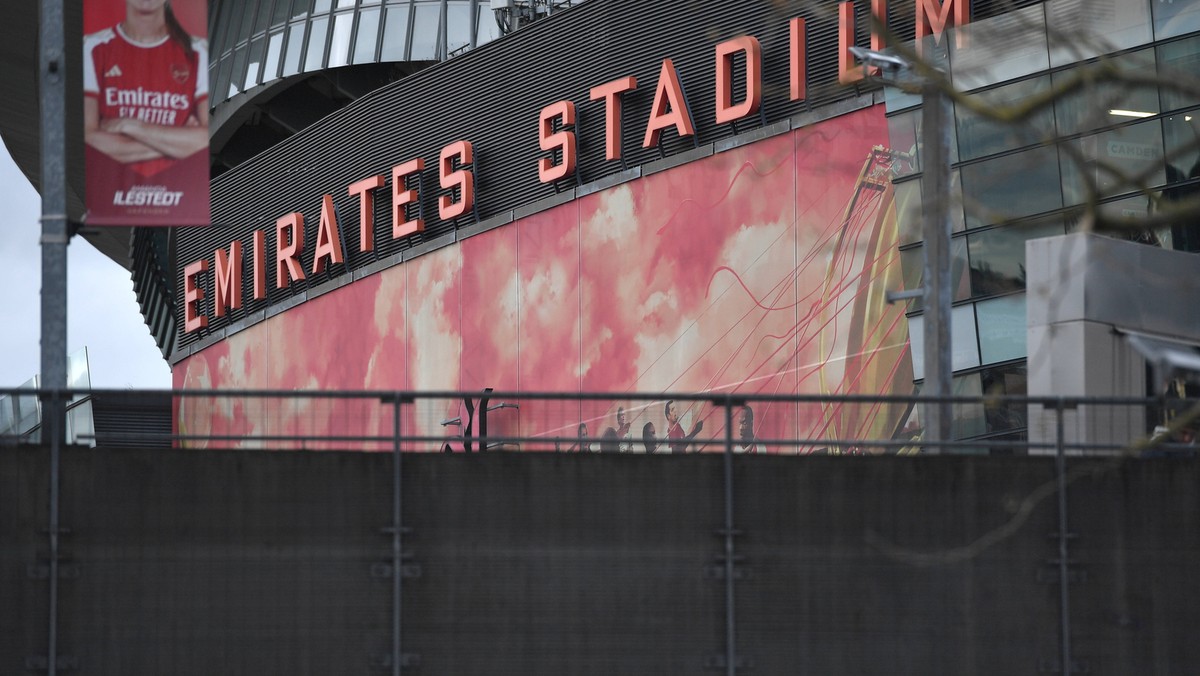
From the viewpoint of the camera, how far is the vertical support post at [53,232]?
52.1 ft

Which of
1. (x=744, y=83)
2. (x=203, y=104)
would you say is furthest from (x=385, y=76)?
(x=203, y=104)

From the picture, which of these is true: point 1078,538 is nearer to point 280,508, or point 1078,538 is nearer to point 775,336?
point 280,508

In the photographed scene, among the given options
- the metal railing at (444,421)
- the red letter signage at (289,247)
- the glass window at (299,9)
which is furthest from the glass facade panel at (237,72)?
the metal railing at (444,421)

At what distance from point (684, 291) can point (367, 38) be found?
23.8 meters

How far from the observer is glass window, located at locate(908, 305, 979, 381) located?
29062 mm

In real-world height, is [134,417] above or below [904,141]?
below

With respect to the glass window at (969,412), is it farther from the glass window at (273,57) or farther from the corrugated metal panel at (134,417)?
the glass window at (273,57)

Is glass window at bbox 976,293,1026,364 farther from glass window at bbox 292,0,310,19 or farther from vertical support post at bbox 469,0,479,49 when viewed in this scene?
glass window at bbox 292,0,310,19

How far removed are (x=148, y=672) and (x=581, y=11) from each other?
1042 inches

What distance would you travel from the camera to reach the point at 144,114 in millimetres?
16719

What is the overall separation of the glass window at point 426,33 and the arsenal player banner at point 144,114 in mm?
38793

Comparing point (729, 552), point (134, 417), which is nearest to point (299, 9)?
point (134, 417)

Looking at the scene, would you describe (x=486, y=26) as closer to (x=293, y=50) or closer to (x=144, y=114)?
(x=293, y=50)

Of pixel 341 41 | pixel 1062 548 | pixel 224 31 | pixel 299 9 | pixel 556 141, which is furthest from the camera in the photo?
pixel 224 31
